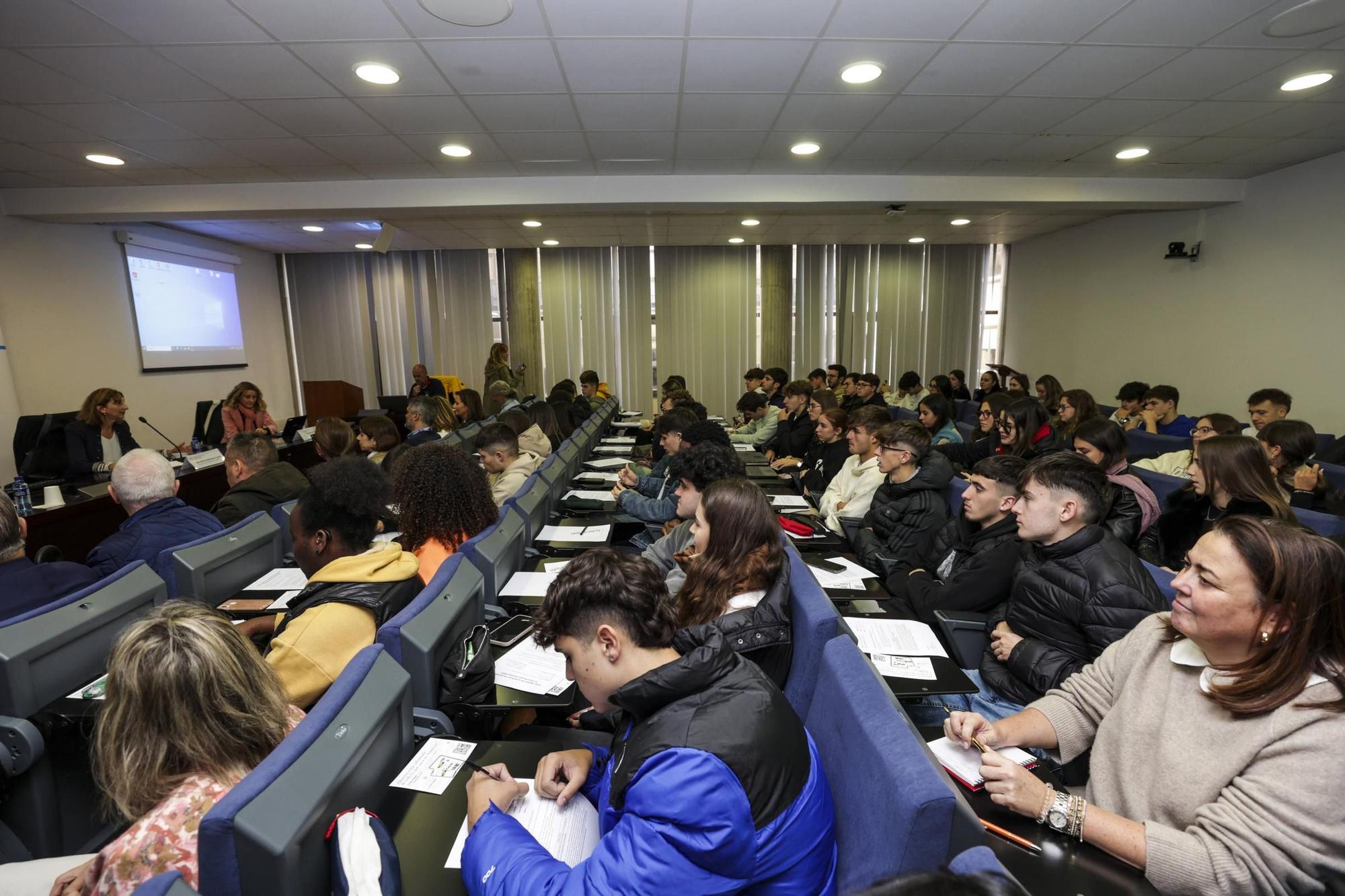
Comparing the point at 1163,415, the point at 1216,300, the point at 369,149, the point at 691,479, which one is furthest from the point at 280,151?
the point at 1216,300

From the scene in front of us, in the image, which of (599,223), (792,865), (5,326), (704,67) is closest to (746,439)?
(599,223)

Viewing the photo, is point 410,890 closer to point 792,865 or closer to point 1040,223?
point 792,865

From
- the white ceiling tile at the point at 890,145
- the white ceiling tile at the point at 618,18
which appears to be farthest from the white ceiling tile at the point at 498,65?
the white ceiling tile at the point at 890,145

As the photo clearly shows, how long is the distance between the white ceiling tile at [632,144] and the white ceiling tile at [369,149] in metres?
1.45

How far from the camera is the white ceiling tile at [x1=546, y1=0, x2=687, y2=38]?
275 cm

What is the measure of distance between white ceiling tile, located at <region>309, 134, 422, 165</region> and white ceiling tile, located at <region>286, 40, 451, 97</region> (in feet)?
2.85

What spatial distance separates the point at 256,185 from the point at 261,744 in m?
6.21

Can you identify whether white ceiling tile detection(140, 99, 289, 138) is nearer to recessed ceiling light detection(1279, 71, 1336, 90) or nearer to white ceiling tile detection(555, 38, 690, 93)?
white ceiling tile detection(555, 38, 690, 93)

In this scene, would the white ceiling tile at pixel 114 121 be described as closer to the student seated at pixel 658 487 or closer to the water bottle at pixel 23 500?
the water bottle at pixel 23 500

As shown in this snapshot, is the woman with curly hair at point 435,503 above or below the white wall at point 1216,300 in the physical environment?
below

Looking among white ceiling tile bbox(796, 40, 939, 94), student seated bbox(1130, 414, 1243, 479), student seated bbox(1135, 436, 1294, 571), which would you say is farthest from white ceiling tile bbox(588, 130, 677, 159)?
student seated bbox(1130, 414, 1243, 479)

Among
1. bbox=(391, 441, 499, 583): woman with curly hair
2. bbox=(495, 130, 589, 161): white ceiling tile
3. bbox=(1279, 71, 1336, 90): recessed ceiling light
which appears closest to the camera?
bbox=(391, 441, 499, 583): woman with curly hair

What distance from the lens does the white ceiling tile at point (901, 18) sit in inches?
108

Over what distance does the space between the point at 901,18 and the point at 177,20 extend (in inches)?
130
